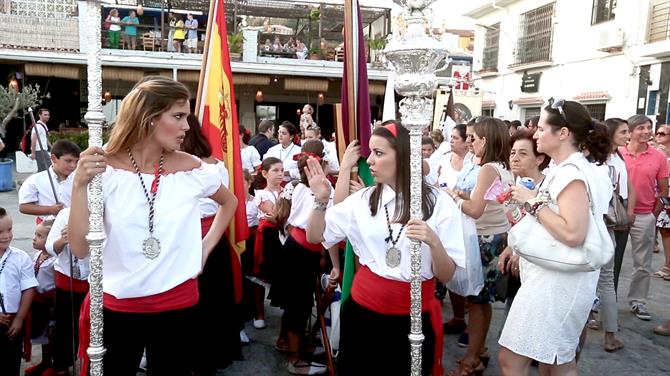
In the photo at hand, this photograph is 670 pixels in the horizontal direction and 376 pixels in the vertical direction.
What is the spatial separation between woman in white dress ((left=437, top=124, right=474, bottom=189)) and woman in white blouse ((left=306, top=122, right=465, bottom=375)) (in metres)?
2.61

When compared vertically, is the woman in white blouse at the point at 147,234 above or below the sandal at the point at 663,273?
above

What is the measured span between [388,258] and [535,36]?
698 inches

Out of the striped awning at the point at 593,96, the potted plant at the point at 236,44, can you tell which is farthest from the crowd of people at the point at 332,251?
the potted plant at the point at 236,44

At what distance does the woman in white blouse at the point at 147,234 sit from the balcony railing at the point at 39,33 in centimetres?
1538

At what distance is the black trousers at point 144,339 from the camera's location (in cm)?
219

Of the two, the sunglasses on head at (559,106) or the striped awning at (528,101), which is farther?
the striped awning at (528,101)

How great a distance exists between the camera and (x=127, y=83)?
16594 mm

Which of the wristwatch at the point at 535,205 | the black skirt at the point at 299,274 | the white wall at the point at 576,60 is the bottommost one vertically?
the black skirt at the point at 299,274

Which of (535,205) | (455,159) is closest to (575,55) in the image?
(455,159)

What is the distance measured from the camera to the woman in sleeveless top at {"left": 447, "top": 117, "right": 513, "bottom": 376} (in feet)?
11.6

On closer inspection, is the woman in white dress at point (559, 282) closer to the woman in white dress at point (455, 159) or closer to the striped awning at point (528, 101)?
the woman in white dress at point (455, 159)

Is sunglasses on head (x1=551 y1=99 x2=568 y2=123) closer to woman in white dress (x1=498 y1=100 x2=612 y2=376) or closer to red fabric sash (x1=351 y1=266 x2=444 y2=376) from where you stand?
woman in white dress (x1=498 y1=100 x2=612 y2=376)

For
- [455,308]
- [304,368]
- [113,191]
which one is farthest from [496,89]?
[113,191]

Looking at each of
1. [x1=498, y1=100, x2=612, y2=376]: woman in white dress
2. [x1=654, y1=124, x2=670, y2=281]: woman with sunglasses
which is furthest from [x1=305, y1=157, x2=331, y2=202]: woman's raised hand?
[x1=654, y1=124, x2=670, y2=281]: woman with sunglasses
